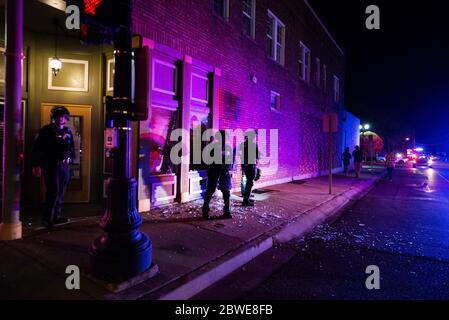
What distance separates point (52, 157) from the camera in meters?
5.82

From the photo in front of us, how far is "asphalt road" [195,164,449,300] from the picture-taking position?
4180 millimetres

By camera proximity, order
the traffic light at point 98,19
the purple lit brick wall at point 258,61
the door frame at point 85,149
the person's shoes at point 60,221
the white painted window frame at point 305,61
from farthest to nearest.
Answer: the white painted window frame at point 305,61, the purple lit brick wall at point 258,61, the door frame at point 85,149, the person's shoes at point 60,221, the traffic light at point 98,19

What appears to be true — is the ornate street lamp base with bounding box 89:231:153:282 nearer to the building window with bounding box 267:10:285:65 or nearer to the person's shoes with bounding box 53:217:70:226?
the person's shoes with bounding box 53:217:70:226

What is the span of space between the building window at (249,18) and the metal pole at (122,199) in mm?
8684

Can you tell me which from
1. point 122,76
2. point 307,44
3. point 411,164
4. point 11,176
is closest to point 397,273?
point 122,76

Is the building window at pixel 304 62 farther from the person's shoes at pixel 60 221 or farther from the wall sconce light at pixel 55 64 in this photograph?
the person's shoes at pixel 60 221

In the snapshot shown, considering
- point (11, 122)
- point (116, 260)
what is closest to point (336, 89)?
point (11, 122)

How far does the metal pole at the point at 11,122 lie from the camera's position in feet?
16.5

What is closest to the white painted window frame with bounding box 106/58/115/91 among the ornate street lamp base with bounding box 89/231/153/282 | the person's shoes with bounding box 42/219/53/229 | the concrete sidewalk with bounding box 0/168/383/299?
the concrete sidewalk with bounding box 0/168/383/299

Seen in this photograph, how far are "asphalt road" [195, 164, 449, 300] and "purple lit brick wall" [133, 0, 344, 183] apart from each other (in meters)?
5.29

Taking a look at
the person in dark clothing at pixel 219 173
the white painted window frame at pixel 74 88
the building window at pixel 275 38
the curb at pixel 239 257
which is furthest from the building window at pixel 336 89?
the white painted window frame at pixel 74 88
